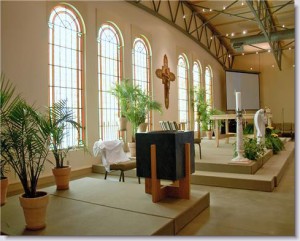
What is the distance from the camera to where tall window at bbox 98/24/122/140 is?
20.6ft

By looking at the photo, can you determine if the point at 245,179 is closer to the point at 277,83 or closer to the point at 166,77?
the point at 166,77

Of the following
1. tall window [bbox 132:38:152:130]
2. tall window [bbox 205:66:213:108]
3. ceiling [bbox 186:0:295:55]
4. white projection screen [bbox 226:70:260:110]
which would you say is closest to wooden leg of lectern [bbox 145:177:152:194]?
tall window [bbox 132:38:152:130]

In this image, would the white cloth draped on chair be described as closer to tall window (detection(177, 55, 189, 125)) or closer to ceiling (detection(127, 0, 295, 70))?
ceiling (detection(127, 0, 295, 70))

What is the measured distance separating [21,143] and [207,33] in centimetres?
1080

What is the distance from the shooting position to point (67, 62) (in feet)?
18.1

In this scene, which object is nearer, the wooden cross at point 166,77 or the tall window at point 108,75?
the tall window at point 108,75

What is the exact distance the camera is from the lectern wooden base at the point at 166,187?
299cm

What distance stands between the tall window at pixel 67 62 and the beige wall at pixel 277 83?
10464 mm

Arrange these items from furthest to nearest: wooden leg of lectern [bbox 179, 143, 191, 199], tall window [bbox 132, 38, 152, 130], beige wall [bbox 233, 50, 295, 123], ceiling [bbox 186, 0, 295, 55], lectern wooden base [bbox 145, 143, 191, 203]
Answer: beige wall [bbox 233, 50, 295, 123], ceiling [bbox 186, 0, 295, 55], tall window [bbox 132, 38, 152, 130], wooden leg of lectern [bbox 179, 143, 191, 199], lectern wooden base [bbox 145, 143, 191, 203]

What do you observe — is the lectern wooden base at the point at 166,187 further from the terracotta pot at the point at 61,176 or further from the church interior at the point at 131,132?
the terracotta pot at the point at 61,176

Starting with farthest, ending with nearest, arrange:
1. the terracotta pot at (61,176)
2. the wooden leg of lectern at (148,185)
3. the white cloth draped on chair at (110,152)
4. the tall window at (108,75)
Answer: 1. the tall window at (108,75)
2. the white cloth draped on chair at (110,152)
3. the terracotta pot at (61,176)
4. the wooden leg of lectern at (148,185)

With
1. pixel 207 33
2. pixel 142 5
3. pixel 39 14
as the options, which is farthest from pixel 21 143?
pixel 207 33

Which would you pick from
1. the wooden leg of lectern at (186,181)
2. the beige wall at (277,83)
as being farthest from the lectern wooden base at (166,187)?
the beige wall at (277,83)

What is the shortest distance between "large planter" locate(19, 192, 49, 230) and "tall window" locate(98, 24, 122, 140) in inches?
151
